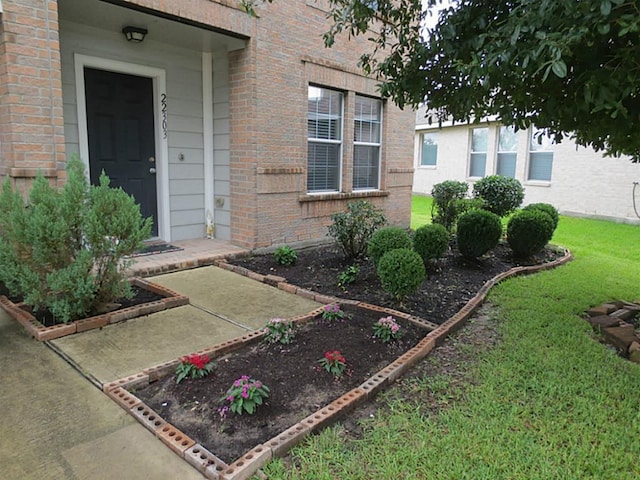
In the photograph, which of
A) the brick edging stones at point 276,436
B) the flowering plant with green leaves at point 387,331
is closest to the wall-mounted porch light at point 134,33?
the brick edging stones at point 276,436

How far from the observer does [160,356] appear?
323cm

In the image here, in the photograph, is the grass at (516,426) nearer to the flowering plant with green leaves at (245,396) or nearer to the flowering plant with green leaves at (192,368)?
the flowering plant with green leaves at (245,396)

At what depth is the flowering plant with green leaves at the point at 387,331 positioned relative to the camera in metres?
3.60

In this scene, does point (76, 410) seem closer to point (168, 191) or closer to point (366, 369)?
point (366, 369)

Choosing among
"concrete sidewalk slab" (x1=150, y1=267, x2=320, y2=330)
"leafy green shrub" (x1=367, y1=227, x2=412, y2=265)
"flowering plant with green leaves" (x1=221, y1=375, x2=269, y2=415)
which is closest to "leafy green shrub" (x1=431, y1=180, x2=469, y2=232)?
"leafy green shrub" (x1=367, y1=227, x2=412, y2=265)

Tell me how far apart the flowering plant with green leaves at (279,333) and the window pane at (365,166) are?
501cm

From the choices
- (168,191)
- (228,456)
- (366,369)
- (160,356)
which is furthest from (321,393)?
(168,191)

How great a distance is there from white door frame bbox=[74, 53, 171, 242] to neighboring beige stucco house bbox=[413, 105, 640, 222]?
23.2 feet

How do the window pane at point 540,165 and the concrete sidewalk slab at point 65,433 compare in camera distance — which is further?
the window pane at point 540,165

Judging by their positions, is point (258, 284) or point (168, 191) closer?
point (258, 284)

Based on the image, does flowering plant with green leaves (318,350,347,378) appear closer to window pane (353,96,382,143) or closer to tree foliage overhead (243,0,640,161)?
tree foliage overhead (243,0,640,161)

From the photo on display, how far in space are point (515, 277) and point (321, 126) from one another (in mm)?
3737

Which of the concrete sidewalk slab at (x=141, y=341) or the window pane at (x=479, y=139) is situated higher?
the window pane at (x=479, y=139)

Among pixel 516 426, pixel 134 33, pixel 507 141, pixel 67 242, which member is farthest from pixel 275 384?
pixel 507 141
